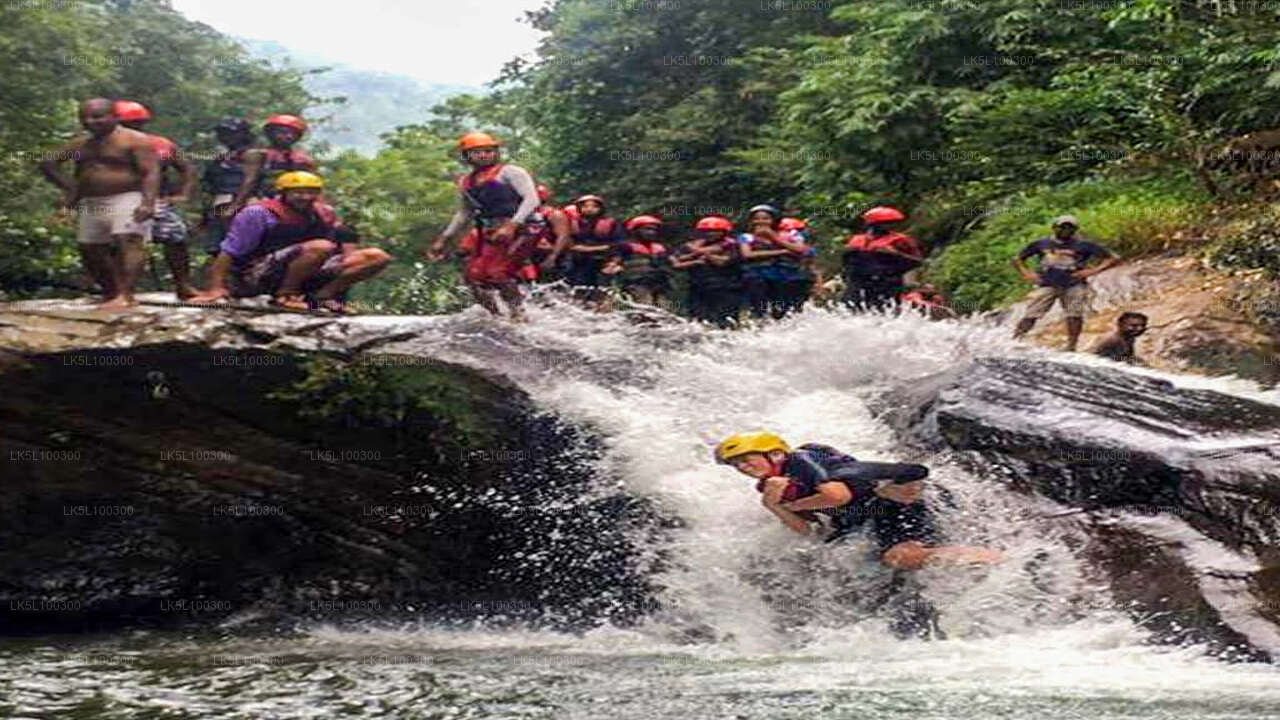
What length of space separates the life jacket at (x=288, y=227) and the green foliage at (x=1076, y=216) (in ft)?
21.4

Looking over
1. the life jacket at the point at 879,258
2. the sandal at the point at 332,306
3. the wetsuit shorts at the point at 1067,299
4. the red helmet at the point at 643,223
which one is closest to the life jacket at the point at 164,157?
the sandal at the point at 332,306

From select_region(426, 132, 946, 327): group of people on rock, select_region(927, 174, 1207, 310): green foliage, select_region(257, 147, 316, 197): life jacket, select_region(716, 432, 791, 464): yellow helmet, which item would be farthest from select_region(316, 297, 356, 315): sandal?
select_region(927, 174, 1207, 310): green foliage

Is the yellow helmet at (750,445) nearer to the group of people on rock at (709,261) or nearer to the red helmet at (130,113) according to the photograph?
the group of people on rock at (709,261)

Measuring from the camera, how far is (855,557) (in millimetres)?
7203

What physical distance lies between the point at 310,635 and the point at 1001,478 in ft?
13.1

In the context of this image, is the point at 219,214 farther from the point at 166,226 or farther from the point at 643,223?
the point at 643,223

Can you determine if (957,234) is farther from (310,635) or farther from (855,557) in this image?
(310,635)

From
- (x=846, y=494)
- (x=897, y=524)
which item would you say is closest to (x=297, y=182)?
(x=846, y=494)

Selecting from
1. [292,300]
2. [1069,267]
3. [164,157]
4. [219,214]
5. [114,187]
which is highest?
[164,157]

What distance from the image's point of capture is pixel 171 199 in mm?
9547

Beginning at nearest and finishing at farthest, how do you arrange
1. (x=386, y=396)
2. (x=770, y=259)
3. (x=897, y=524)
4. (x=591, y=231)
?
(x=897, y=524), (x=386, y=396), (x=770, y=259), (x=591, y=231)

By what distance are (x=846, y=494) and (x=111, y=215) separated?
5.04 meters

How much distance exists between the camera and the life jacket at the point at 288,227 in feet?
30.5

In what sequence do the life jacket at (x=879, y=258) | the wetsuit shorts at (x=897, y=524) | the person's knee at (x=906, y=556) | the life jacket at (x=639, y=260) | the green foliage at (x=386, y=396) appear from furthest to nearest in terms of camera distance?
the life jacket at (x=639, y=260) → the life jacket at (x=879, y=258) → the green foliage at (x=386, y=396) → the wetsuit shorts at (x=897, y=524) → the person's knee at (x=906, y=556)
